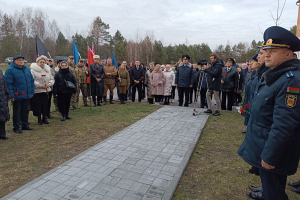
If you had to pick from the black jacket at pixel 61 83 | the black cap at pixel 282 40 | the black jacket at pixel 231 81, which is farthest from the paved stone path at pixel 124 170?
the black jacket at pixel 231 81

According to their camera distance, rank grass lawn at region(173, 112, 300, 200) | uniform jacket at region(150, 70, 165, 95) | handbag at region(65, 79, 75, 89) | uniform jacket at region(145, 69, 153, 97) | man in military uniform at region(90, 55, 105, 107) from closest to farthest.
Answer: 1. grass lawn at region(173, 112, 300, 200)
2. handbag at region(65, 79, 75, 89)
3. man in military uniform at region(90, 55, 105, 107)
4. uniform jacket at region(150, 70, 165, 95)
5. uniform jacket at region(145, 69, 153, 97)

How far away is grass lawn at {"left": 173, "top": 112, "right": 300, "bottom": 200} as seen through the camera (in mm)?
3291

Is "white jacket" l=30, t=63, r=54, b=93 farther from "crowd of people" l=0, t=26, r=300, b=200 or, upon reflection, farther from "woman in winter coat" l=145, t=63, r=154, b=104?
"woman in winter coat" l=145, t=63, r=154, b=104

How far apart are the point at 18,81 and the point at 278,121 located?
6.14m

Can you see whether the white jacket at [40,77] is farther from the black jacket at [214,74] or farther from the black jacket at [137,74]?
the black jacket at [214,74]

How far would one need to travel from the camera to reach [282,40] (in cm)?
210

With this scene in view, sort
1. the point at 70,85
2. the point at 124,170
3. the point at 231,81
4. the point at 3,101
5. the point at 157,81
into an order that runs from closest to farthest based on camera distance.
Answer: the point at 124,170, the point at 3,101, the point at 70,85, the point at 231,81, the point at 157,81

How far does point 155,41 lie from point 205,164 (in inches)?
2041

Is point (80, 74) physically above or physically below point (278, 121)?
above

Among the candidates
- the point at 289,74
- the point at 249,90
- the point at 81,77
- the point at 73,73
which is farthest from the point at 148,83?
the point at 289,74

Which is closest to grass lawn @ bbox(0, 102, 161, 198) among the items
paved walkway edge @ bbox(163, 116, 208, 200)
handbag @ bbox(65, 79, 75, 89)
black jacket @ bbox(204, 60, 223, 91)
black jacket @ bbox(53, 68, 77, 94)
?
black jacket @ bbox(53, 68, 77, 94)

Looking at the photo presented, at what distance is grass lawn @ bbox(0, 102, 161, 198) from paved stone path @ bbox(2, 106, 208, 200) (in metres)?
0.37

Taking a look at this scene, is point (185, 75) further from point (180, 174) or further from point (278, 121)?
point (278, 121)

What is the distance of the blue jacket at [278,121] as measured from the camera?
190 centimetres
